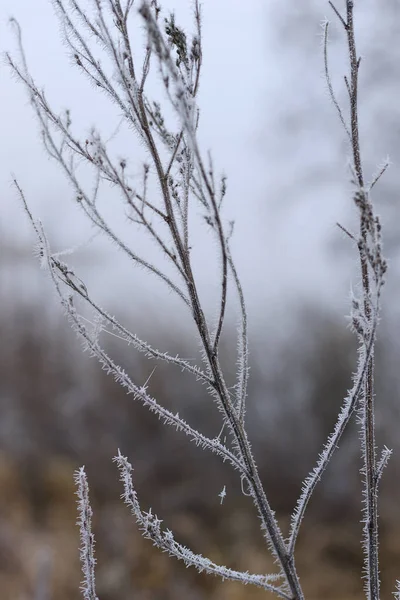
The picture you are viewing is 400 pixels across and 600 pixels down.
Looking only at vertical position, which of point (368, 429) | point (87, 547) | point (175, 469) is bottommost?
point (87, 547)

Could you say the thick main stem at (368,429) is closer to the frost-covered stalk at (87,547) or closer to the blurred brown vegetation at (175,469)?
the frost-covered stalk at (87,547)

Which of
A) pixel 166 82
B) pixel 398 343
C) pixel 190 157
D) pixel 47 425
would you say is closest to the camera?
pixel 166 82

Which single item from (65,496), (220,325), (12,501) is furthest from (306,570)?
(220,325)

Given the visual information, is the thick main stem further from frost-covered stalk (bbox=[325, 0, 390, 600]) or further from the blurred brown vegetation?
the blurred brown vegetation

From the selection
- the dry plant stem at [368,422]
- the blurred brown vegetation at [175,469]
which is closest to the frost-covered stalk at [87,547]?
the dry plant stem at [368,422]

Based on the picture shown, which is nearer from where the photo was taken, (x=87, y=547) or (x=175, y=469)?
(x=87, y=547)

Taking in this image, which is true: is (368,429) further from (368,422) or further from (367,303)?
(367,303)

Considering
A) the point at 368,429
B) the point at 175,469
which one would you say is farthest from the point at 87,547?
the point at 175,469

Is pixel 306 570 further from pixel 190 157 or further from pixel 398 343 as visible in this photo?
pixel 190 157

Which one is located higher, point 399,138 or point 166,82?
point 399,138
